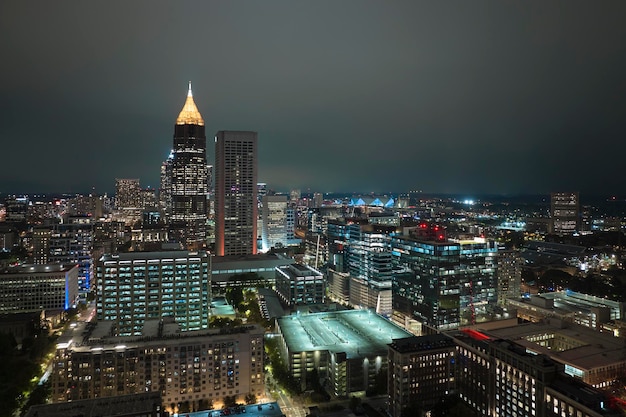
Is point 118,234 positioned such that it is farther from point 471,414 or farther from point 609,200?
point 609,200

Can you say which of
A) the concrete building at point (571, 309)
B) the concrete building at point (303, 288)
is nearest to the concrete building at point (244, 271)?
the concrete building at point (303, 288)

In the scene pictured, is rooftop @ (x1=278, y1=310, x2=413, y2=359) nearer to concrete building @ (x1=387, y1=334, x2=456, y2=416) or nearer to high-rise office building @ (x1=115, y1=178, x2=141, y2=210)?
concrete building @ (x1=387, y1=334, x2=456, y2=416)

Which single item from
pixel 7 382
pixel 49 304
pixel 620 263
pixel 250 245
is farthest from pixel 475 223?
pixel 7 382

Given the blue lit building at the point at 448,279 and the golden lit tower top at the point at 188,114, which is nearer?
the blue lit building at the point at 448,279

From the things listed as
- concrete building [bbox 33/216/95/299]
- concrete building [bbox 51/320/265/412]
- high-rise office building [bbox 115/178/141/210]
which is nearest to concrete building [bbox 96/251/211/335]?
concrete building [bbox 51/320/265/412]

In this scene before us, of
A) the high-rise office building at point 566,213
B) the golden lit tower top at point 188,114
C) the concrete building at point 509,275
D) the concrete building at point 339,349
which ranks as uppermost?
the golden lit tower top at point 188,114

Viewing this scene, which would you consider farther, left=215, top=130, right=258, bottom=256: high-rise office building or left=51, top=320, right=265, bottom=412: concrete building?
left=215, top=130, right=258, bottom=256: high-rise office building

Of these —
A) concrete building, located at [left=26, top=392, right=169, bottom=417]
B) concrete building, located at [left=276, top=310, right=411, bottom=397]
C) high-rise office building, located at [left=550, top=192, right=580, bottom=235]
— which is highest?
high-rise office building, located at [left=550, top=192, right=580, bottom=235]

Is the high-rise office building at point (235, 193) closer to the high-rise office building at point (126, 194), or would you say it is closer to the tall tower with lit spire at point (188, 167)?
the tall tower with lit spire at point (188, 167)
